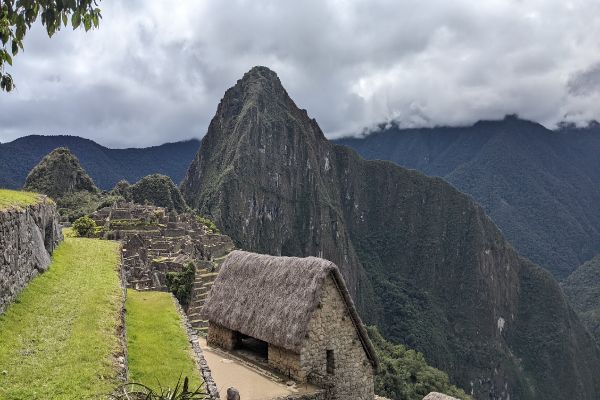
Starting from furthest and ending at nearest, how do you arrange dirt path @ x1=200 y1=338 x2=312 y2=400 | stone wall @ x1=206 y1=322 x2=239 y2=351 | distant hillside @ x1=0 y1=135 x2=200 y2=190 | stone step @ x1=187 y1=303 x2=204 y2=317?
distant hillside @ x1=0 y1=135 x2=200 y2=190 → stone step @ x1=187 y1=303 x2=204 y2=317 → stone wall @ x1=206 y1=322 x2=239 y2=351 → dirt path @ x1=200 y1=338 x2=312 y2=400

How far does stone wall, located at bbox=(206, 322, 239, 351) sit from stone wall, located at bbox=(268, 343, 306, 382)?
64.9 inches

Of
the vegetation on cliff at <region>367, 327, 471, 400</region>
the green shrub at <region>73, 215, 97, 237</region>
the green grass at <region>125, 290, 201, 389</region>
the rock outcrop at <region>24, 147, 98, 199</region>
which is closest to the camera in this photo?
the green grass at <region>125, 290, 201, 389</region>

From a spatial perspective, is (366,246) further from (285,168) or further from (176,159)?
(176,159)

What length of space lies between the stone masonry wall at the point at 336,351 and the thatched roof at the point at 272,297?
165mm

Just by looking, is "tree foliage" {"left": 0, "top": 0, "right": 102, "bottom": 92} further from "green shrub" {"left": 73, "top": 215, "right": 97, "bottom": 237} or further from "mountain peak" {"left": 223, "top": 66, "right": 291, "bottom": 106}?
"mountain peak" {"left": 223, "top": 66, "right": 291, "bottom": 106}

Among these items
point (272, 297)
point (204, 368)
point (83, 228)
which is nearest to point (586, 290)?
point (83, 228)

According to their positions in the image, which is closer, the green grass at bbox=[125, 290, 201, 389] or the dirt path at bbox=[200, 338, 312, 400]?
the green grass at bbox=[125, 290, 201, 389]

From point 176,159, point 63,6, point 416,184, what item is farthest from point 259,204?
point 63,6

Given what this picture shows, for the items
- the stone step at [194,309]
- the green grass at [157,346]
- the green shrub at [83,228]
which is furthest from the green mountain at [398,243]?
the green grass at [157,346]

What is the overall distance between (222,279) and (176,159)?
5551 inches

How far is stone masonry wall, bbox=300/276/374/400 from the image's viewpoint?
955cm

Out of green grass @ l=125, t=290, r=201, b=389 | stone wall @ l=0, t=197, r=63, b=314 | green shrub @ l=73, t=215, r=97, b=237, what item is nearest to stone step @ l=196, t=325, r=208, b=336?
green grass @ l=125, t=290, r=201, b=389

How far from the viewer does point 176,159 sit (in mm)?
148375

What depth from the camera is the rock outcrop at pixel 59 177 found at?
2687 inches
